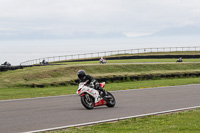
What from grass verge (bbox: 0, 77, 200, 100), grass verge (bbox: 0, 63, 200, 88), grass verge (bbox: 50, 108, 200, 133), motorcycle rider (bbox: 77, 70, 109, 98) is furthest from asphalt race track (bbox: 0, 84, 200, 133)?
grass verge (bbox: 0, 63, 200, 88)

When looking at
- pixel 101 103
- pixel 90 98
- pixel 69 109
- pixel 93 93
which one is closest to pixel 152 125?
pixel 93 93

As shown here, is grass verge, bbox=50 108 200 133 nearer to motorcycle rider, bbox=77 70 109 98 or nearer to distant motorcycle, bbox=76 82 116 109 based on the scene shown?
distant motorcycle, bbox=76 82 116 109

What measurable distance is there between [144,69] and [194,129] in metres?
27.0

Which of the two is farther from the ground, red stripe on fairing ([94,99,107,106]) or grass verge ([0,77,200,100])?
red stripe on fairing ([94,99,107,106])

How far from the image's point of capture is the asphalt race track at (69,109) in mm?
9391

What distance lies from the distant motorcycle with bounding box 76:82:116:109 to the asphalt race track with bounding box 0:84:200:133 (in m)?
0.20

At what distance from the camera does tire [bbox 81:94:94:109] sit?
463 inches

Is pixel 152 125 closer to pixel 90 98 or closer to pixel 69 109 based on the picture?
pixel 90 98

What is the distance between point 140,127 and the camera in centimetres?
861

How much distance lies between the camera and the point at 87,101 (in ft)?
39.1

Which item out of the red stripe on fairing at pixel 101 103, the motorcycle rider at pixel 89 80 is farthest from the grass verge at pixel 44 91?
the motorcycle rider at pixel 89 80

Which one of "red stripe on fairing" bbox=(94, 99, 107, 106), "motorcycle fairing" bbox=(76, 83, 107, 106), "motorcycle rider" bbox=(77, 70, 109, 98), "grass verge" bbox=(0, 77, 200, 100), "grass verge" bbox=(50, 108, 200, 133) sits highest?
"motorcycle rider" bbox=(77, 70, 109, 98)

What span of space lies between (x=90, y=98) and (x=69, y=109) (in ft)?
2.75

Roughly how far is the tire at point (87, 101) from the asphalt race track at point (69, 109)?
181mm
